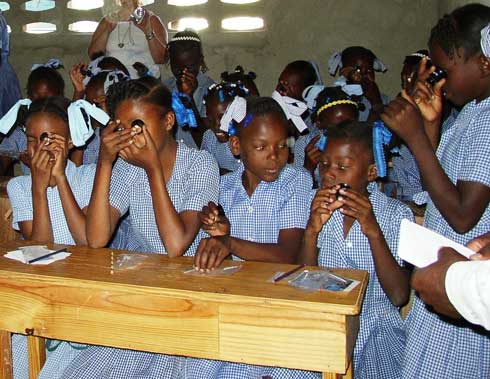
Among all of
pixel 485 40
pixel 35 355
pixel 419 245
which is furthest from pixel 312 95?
pixel 419 245

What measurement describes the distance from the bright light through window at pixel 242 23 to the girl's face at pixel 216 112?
2.10 metres

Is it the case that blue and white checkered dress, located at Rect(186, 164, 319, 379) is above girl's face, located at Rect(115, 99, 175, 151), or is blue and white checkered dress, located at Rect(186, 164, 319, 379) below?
below

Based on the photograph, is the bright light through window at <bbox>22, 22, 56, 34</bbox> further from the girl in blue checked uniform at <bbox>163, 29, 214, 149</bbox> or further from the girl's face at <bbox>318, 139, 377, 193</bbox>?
the girl's face at <bbox>318, 139, 377, 193</bbox>

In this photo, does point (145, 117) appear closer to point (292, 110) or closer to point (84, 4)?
point (292, 110)

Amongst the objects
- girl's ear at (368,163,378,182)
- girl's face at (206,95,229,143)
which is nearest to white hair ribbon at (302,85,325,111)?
girl's face at (206,95,229,143)

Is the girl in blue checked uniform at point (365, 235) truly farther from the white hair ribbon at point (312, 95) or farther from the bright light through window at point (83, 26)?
the bright light through window at point (83, 26)

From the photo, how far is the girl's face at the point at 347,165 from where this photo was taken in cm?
248

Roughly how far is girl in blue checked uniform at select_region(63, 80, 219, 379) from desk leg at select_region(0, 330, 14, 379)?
213 mm

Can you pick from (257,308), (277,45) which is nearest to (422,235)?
(257,308)

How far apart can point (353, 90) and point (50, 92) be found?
7.42 feet

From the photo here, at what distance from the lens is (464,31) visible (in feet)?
6.89

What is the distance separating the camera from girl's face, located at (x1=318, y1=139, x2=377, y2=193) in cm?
248

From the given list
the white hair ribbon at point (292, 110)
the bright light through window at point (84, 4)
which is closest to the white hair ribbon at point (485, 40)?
the white hair ribbon at point (292, 110)

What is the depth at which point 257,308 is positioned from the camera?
181 centimetres
